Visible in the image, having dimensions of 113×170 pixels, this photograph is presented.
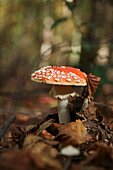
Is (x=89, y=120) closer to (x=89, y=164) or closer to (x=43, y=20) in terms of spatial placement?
(x=89, y=164)

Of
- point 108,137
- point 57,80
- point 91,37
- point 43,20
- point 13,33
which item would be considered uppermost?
point 43,20

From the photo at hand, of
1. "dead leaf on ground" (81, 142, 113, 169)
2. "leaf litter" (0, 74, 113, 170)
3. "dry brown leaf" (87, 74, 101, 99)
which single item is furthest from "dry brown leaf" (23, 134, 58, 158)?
"dry brown leaf" (87, 74, 101, 99)

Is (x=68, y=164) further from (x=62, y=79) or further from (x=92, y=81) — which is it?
(x=92, y=81)

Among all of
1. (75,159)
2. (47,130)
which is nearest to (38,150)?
(75,159)

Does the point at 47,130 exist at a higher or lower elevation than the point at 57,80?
lower

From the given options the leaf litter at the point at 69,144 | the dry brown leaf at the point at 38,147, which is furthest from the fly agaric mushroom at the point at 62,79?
the dry brown leaf at the point at 38,147

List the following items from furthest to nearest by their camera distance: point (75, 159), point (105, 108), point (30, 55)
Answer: point (30, 55), point (105, 108), point (75, 159)

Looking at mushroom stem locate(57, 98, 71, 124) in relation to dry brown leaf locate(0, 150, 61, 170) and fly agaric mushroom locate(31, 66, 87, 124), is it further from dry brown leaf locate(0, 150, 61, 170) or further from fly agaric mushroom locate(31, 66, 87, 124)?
dry brown leaf locate(0, 150, 61, 170)
